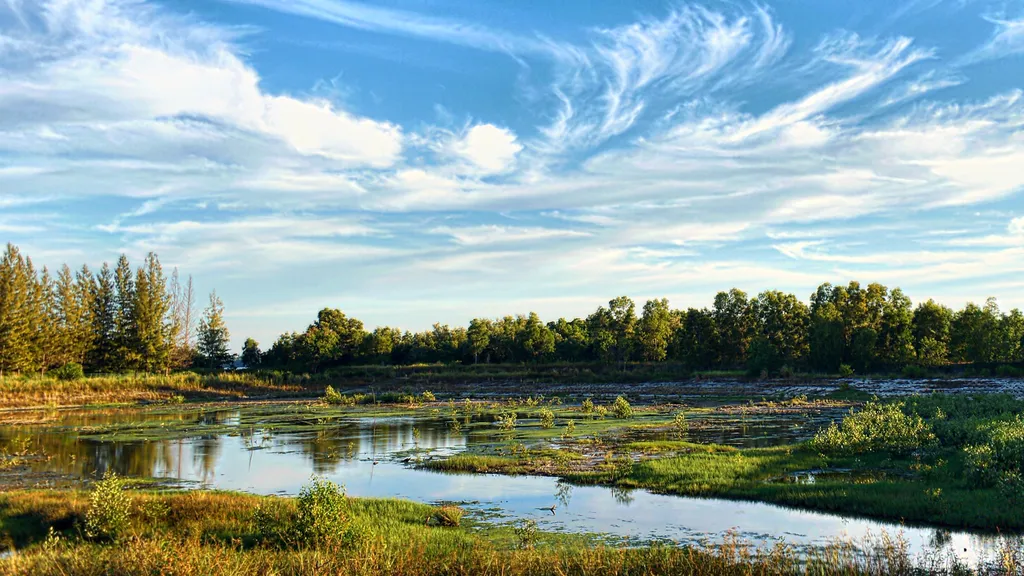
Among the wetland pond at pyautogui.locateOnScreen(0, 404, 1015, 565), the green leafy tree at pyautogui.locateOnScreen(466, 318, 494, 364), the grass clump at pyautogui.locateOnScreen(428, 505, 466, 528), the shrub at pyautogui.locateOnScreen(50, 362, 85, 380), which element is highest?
the green leafy tree at pyautogui.locateOnScreen(466, 318, 494, 364)

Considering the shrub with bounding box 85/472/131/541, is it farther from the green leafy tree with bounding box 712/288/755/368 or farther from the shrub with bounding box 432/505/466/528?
the green leafy tree with bounding box 712/288/755/368

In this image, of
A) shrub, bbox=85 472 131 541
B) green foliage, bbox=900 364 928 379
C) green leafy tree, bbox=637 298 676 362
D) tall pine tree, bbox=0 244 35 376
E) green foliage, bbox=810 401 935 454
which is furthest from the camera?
green leafy tree, bbox=637 298 676 362

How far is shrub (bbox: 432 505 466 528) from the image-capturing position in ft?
62.0

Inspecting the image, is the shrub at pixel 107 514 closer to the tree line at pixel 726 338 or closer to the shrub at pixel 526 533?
the shrub at pixel 526 533

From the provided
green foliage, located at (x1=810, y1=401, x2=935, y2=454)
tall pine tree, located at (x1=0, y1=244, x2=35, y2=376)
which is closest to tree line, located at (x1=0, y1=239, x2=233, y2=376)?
tall pine tree, located at (x1=0, y1=244, x2=35, y2=376)

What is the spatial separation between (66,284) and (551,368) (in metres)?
72.6

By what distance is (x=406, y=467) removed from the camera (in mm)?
29938

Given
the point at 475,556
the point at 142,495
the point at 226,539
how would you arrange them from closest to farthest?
the point at 475,556 → the point at 226,539 → the point at 142,495

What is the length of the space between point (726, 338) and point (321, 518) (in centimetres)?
9068

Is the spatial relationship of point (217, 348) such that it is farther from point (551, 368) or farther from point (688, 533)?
point (688, 533)

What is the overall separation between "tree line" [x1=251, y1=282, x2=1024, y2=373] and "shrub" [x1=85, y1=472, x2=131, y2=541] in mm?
75548

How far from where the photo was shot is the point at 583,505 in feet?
70.0

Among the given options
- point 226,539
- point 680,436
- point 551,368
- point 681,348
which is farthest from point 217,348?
point 226,539

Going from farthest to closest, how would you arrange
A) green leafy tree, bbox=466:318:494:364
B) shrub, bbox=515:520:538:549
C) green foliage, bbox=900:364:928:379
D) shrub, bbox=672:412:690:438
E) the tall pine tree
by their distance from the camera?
green leafy tree, bbox=466:318:494:364, the tall pine tree, green foliage, bbox=900:364:928:379, shrub, bbox=672:412:690:438, shrub, bbox=515:520:538:549
